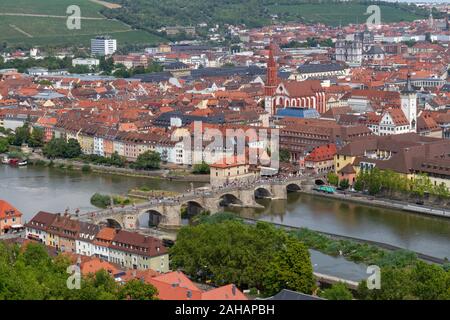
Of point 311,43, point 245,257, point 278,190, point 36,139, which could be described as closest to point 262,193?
point 278,190

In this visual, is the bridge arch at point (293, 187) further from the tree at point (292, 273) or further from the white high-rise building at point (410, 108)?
the tree at point (292, 273)

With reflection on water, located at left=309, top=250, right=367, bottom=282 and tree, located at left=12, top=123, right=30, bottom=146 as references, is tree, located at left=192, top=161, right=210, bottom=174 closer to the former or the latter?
tree, located at left=12, top=123, right=30, bottom=146

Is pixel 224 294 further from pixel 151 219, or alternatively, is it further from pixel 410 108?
pixel 410 108

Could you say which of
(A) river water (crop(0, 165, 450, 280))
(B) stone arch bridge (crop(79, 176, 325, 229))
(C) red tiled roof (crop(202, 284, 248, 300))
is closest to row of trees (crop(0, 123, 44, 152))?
(A) river water (crop(0, 165, 450, 280))

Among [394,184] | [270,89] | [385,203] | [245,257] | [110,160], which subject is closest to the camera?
[245,257]

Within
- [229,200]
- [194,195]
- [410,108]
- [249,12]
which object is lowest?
[229,200]
